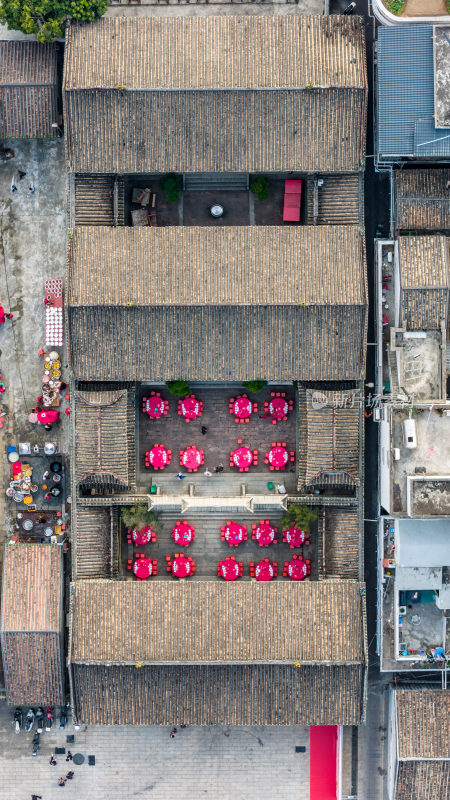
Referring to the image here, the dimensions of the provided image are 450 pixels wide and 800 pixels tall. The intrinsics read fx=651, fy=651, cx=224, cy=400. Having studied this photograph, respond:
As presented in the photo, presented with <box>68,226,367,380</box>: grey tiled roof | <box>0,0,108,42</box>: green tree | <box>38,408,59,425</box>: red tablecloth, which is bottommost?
<box>38,408,59,425</box>: red tablecloth

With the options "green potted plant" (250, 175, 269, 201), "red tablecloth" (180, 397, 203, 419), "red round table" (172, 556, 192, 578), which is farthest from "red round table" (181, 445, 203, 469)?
"green potted plant" (250, 175, 269, 201)

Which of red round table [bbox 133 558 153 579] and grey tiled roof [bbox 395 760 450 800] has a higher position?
red round table [bbox 133 558 153 579]

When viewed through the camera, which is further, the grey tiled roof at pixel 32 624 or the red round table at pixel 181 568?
the red round table at pixel 181 568

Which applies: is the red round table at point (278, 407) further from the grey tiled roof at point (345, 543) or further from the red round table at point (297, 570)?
the red round table at point (297, 570)

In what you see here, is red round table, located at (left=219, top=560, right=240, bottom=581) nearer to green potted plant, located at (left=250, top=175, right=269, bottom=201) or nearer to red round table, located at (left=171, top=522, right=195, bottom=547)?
red round table, located at (left=171, top=522, right=195, bottom=547)

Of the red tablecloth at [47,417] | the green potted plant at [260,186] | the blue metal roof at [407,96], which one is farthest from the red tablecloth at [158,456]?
the blue metal roof at [407,96]

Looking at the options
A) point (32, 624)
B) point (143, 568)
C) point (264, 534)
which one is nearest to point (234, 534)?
point (264, 534)
